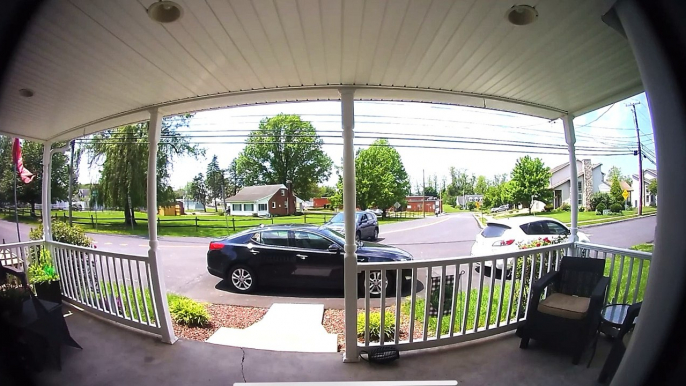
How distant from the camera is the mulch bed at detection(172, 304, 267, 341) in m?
2.12

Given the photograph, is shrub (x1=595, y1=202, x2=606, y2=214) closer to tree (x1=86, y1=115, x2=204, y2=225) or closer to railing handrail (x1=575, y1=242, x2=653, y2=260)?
railing handrail (x1=575, y1=242, x2=653, y2=260)

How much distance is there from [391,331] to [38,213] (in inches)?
145

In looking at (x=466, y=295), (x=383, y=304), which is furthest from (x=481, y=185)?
(x=383, y=304)

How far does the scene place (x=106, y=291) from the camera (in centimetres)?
222

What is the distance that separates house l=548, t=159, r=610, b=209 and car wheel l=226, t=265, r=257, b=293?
375 cm

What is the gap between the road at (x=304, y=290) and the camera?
2.18 metres

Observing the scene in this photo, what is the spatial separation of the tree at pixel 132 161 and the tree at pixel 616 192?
5.10m

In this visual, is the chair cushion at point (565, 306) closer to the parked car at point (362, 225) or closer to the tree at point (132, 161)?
the parked car at point (362, 225)

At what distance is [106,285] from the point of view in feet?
7.45

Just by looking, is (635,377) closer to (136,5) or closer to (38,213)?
(136,5)

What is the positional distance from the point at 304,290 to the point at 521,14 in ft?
10.1

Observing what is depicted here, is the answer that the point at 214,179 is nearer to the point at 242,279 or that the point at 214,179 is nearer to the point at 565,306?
the point at 242,279

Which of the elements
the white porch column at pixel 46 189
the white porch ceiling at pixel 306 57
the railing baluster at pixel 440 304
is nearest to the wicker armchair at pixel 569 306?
the railing baluster at pixel 440 304

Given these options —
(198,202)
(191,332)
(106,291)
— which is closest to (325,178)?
(198,202)
